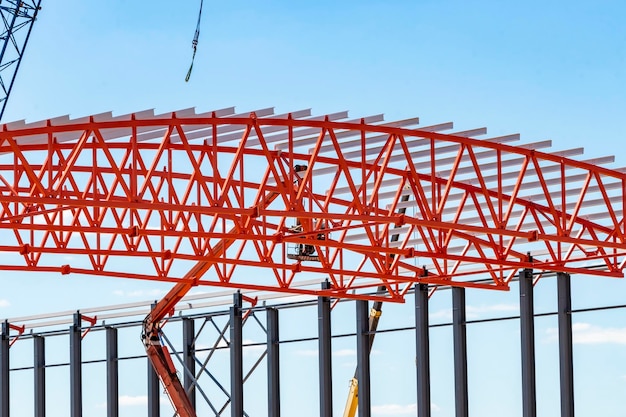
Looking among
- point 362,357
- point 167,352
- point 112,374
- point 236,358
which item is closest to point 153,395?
point 112,374

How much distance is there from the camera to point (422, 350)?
145 ft

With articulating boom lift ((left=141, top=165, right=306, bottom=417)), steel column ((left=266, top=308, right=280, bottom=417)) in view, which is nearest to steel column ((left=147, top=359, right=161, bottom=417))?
steel column ((left=266, top=308, right=280, bottom=417))

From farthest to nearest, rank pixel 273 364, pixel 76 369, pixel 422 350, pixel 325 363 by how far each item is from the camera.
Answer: pixel 76 369, pixel 273 364, pixel 325 363, pixel 422 350

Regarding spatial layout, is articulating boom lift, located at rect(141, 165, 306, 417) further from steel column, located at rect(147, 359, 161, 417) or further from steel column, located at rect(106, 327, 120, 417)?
steel column, located at rect(106, 327, 120, 417)

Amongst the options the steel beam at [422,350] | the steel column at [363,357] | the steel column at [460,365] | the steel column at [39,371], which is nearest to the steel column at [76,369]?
the steel column at [39,371]

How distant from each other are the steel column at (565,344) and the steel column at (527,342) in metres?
0.99

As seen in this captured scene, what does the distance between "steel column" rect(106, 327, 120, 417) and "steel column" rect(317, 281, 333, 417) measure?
11.8 m

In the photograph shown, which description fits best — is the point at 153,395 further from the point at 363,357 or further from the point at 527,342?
the point at 527,342

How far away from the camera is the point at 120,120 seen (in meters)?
30.2

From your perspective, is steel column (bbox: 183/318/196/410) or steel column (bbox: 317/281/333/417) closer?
steel column (bbox: 317/281/333/417)

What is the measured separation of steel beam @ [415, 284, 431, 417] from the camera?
43.7m

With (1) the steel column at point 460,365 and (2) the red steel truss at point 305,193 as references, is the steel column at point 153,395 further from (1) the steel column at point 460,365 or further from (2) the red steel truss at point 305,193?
(1) the steel column at point 460,365

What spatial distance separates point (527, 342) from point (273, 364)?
1114 centimetres

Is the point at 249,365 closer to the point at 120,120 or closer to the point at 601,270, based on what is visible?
the point at 601,270
